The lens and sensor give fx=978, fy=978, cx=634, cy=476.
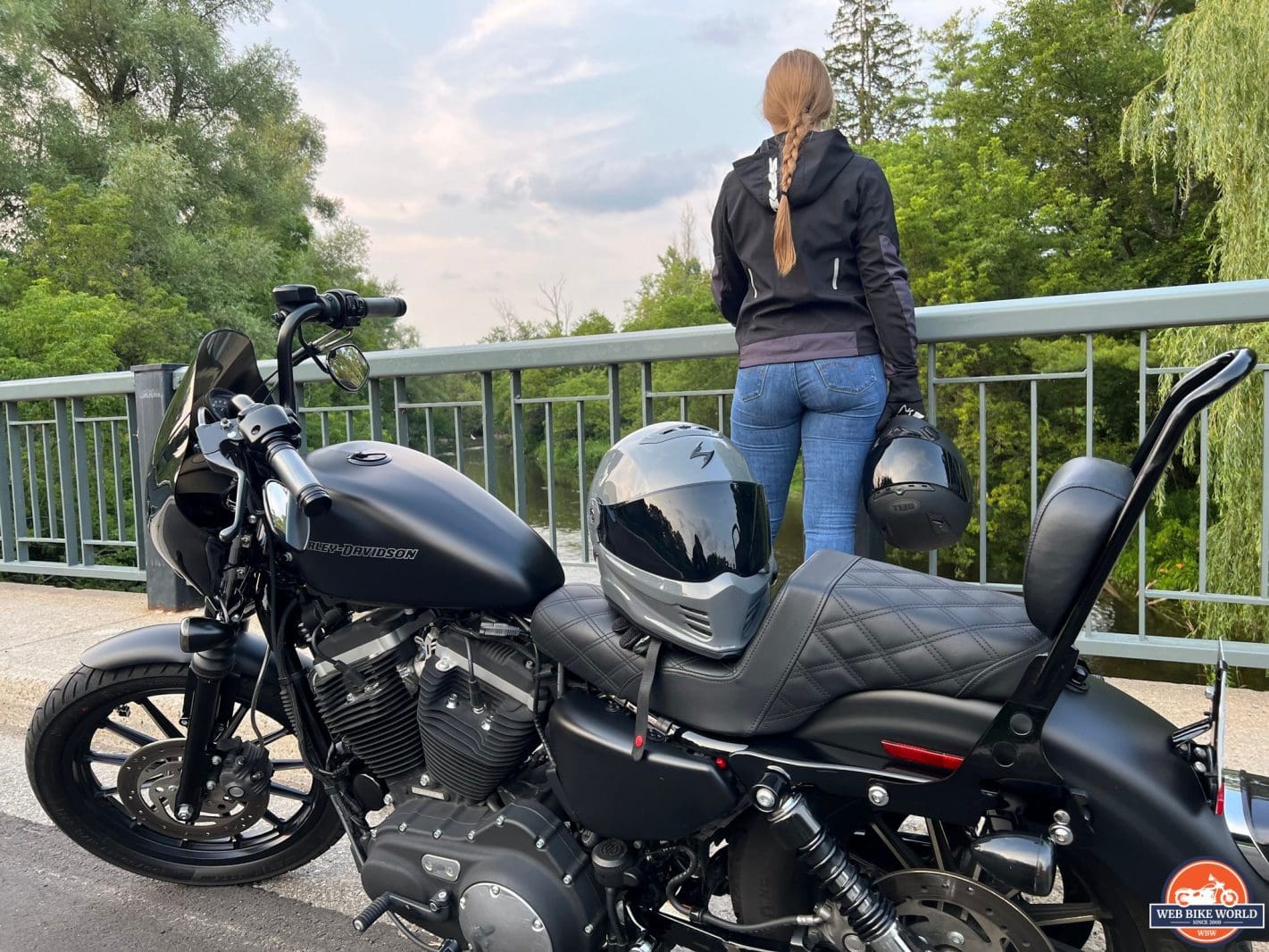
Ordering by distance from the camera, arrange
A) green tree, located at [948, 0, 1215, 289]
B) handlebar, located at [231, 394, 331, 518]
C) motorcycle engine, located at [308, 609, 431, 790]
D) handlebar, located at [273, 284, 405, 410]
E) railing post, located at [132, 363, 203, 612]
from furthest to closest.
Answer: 1. green tree, located at [948, 0, 1215, 289]
2. railing post, located at [132, 363, 203, 612]
3. handlebar, located at [273, 284, 405, 410]
4. motorcycle engine, located at [308, 609, 431, 790]
5. handlebar, located at [231, 394, 331, 518]

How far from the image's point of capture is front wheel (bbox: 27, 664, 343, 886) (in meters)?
2.46

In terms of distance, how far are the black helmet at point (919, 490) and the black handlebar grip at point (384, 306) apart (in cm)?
150

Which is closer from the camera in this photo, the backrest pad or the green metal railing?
the backrest pad

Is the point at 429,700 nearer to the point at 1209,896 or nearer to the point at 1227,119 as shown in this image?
the point at 1209,896

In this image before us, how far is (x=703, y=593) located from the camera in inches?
67.6

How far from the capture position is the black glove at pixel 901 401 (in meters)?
3.11

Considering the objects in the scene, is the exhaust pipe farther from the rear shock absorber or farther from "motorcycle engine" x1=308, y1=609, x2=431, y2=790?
"motorcycle engine" x1=308, y1=609, x2=431, y2=790

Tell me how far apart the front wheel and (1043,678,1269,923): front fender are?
1803 millimetres

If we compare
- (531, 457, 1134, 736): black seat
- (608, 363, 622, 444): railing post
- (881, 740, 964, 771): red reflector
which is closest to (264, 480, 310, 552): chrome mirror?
(531, 457, 1134, 736): black seat

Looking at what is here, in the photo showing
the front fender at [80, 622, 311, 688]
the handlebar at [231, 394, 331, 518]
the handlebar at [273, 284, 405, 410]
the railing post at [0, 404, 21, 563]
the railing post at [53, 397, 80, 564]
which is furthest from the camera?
the railing post at [0, 404, 21, 563]

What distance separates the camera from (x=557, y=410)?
467cm

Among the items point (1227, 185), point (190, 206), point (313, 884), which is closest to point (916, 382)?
point (313, 884)

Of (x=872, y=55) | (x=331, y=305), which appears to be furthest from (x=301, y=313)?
(x=872, y=55)

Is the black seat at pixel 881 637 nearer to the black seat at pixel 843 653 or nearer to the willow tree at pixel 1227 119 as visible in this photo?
the black seat at pixel 843 653
